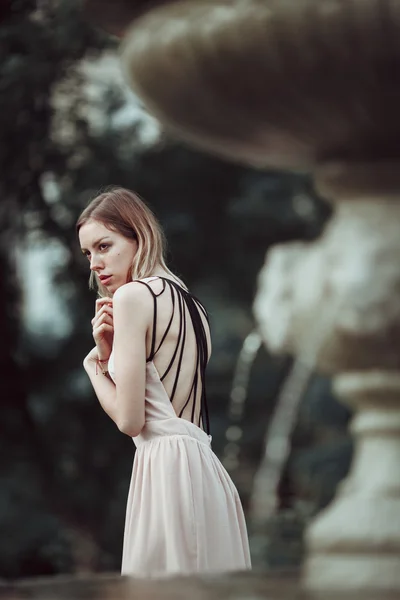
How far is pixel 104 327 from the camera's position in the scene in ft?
8.29

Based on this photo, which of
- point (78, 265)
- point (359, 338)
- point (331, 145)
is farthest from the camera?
point (78, 265)

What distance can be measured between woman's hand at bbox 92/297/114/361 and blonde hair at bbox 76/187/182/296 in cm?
6

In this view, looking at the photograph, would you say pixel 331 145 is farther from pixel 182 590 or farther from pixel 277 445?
pixel 277 445

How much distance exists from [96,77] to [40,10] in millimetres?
725

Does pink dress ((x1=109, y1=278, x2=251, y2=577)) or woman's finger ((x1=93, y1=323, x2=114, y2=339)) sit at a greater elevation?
woman's finger ((x1=93, y1=323, x2=114, y2=339))

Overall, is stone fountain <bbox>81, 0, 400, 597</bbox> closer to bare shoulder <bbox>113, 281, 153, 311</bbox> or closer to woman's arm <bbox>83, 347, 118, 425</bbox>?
woman's arm <bbox>83, 347, 118, 425</bbox>

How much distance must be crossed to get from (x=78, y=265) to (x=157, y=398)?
8861 mm

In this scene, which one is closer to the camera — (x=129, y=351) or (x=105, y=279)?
(x=129, y=351)

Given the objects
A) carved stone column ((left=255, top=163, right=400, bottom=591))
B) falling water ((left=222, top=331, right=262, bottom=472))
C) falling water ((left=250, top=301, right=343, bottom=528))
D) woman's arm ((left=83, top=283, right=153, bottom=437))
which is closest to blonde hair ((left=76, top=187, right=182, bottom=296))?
woman's arm ((left=83, top=283, right=153, bottom=437))

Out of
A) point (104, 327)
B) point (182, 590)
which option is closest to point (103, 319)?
point (104, 327)

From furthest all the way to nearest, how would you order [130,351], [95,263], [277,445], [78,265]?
[78,265], [277,445], [95,263], [130,351]

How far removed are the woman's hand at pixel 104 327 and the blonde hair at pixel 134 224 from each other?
0.06 m

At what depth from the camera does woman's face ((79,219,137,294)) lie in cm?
250

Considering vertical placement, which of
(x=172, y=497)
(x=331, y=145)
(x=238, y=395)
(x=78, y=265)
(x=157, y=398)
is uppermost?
(x=78, y=265)
